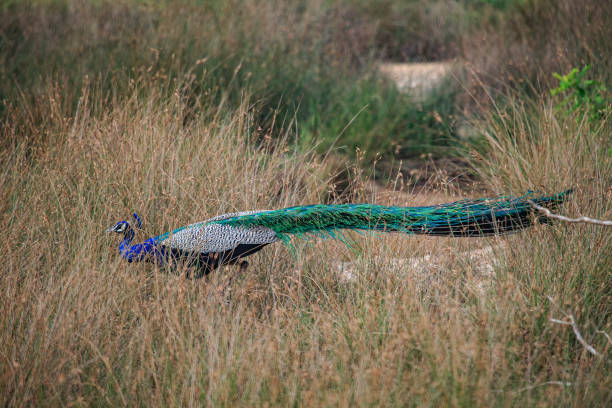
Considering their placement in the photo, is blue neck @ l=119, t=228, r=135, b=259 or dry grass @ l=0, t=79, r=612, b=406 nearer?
dry grass @ l=0, t=79, r=612, b=406

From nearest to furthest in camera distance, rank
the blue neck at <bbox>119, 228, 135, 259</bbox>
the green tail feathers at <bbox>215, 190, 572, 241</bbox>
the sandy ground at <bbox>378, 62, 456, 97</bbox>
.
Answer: the green tail feathers at <bbox>215, 190, 572, 241</bbox>
the blue neck at <bbox>119, 228, 135, 259</bbox>
the sandy ground at <bbox>378, 62, 456, 97</bbox>

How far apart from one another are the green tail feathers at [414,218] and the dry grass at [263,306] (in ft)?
0.71

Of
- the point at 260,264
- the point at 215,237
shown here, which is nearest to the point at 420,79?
the point at 260,264

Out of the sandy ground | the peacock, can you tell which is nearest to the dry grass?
the peacock

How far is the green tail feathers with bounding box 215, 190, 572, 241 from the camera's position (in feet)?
8.55

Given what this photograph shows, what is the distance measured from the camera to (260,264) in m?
3.20

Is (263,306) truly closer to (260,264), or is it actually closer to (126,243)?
(260,264)

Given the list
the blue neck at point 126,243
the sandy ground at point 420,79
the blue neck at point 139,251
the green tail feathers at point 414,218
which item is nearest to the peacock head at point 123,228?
the blue neck at point 126,243

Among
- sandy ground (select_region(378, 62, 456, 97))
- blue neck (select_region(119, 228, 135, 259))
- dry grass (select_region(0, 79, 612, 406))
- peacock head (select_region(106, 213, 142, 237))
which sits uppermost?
peacock head (select_region(106, 213, 142, 237))

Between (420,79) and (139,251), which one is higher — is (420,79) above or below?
below

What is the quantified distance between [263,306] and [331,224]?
57cm

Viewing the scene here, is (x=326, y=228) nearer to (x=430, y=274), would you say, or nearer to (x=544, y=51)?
(x=430, y=274)

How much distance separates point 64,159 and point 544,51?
16.1ft

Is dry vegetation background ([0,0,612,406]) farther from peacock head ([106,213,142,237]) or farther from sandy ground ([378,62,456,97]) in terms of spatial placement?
sandy ground ([378,62,456,97])
